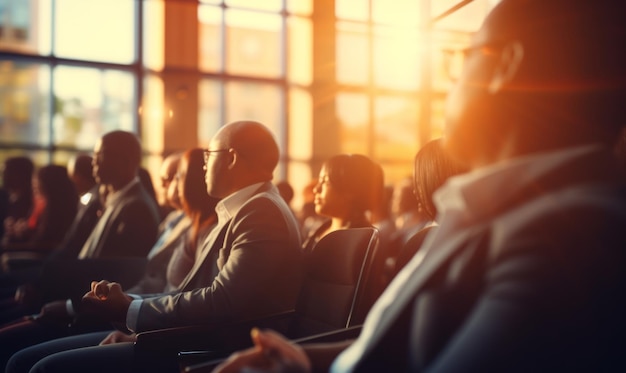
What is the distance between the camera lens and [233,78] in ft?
32.2

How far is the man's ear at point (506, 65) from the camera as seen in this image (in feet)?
3.43

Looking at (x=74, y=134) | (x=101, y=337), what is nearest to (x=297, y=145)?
(x=74, y=134)

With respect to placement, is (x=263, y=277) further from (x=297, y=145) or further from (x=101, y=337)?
(x=297, y=145)

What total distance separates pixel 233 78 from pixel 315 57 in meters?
1.38

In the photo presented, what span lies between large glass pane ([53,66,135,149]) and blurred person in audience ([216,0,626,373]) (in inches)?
316

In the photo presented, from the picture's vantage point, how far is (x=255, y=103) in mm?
10062

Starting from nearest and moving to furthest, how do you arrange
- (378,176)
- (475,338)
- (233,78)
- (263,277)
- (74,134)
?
(475,338), (263,277), (378,176), (74,134), (233,78)

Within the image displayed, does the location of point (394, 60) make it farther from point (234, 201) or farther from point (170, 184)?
point (234, 201)

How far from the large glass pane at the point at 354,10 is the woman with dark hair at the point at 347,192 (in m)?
7.45

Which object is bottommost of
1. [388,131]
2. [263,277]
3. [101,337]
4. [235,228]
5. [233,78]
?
[101,337]

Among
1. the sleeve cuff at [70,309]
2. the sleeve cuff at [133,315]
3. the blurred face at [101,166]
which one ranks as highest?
the blurred face at [101,166]

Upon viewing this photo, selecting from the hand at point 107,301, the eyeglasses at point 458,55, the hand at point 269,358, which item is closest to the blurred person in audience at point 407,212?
the hand at point 107,301

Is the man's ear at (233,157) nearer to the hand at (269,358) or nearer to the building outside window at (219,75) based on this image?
the hand at (269,358)

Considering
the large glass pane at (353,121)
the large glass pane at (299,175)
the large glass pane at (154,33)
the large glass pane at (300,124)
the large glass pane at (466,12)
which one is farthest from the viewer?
the large glass pane at (353,121)
